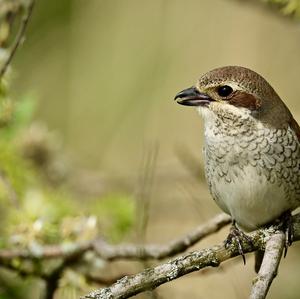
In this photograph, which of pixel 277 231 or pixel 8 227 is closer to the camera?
pixel 277 231

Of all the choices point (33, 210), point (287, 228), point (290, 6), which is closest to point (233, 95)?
point (290, 6)

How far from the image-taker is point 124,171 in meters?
7.02

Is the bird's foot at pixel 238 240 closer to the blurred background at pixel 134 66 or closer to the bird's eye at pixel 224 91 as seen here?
the bird's eye at pixel 224 91

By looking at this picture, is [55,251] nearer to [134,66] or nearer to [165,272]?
[165,272]

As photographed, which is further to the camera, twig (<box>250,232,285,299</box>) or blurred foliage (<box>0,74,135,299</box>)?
blurred foliage (<box>0,74,135,299</box>)

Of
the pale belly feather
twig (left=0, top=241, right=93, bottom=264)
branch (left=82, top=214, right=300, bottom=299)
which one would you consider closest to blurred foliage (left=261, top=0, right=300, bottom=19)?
the pale belly feather

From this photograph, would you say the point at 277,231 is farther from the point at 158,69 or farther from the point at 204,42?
the point at 204,42

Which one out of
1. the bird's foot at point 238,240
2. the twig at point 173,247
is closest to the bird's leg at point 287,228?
the bird's foot at point 238,240

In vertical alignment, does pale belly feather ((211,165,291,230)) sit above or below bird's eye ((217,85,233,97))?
below

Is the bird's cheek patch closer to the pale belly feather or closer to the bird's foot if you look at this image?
the pale belly feather

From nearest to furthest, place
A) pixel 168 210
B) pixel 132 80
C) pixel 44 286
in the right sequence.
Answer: pixel 44 286 < pixel 168 210 < pixel 132 80

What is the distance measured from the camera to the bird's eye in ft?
12.7

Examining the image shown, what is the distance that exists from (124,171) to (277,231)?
12.1 ft

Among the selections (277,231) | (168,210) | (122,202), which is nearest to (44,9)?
(168,210)
